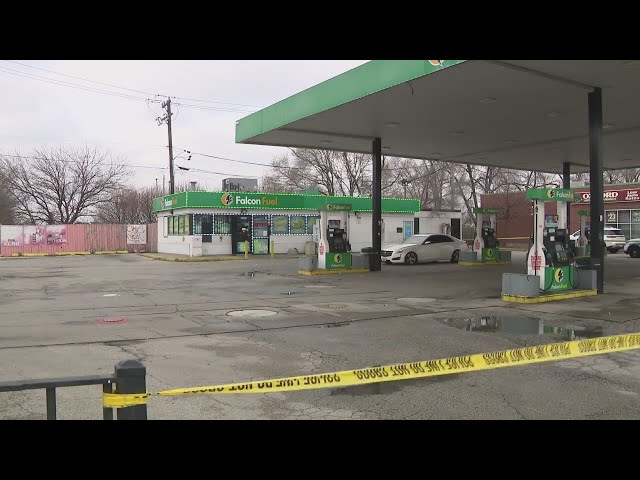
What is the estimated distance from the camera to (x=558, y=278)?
44.5 feet

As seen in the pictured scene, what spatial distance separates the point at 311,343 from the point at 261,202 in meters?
25.9

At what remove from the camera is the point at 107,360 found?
7266 mm

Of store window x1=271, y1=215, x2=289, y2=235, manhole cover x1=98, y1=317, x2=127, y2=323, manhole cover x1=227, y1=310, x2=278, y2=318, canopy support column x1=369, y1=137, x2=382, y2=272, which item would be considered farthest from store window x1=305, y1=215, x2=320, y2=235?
manhole cover x1=98, y1=317, x2=127, y2=323

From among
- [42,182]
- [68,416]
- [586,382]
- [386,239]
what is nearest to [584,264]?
[586,382]

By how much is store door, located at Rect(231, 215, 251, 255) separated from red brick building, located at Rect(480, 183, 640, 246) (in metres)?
21.7

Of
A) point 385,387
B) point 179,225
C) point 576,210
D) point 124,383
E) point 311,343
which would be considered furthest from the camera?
point 576,210

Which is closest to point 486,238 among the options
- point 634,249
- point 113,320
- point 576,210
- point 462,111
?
point 462,111

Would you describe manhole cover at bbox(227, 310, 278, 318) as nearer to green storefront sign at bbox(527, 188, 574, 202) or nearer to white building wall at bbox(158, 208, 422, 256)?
green storefront sign at bbox(527, 188, 574, 202)

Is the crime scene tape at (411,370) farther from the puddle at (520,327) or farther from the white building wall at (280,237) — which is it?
the white building wall at (280,237)

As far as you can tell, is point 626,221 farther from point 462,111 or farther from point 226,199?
point 462,111

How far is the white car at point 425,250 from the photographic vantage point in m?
25.3

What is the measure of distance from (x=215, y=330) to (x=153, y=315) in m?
2.32

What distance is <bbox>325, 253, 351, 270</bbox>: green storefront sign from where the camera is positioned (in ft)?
68.2

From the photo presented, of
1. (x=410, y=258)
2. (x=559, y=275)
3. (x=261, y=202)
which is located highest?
(x=261, y=202)
